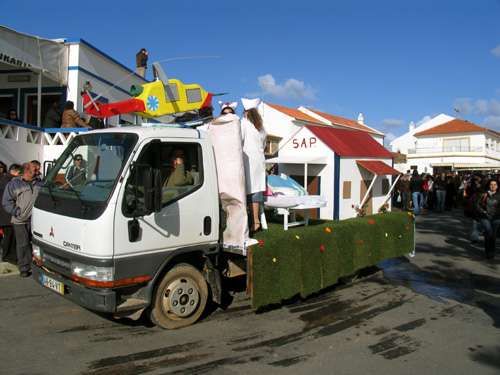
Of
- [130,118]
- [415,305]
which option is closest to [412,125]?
[130,118]

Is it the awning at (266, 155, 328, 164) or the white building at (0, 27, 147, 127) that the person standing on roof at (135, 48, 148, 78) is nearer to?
the white building at (0, 27, 147, 127)

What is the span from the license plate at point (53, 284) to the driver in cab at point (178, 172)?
1593mm

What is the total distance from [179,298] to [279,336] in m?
1.28

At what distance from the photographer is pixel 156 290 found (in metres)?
4.35

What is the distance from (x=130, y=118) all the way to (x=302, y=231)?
31.4 ft

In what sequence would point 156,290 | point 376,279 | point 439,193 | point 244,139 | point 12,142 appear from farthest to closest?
point 439,193 < point 12,142 < point 376,279 < point 244,139 < point 156,290

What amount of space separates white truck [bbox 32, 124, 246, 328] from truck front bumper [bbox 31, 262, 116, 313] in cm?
1

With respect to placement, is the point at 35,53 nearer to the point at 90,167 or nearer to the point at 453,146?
the point at 90,167

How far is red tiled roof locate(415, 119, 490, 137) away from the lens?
53131 millimetres

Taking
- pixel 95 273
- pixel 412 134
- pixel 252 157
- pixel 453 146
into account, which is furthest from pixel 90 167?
pixel 412 134

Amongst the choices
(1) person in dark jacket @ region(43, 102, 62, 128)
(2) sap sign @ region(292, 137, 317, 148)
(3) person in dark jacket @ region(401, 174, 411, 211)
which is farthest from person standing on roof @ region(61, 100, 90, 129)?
(3) person in dark jacket @ region(401, 174, 411, 211)

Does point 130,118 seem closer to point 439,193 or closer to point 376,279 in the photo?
point 376,279

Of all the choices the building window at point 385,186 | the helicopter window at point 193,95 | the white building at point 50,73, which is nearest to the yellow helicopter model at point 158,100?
the helicopter window at point 193,95

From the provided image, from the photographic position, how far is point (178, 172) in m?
4.67
